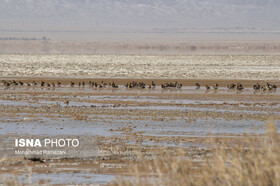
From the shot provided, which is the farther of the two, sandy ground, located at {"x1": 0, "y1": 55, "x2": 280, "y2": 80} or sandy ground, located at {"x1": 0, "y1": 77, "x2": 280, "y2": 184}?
sandy ground, located at {"x1": 0, "y1": 55, "x2": 280, "y2": 80}

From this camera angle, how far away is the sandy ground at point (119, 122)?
11.9 m

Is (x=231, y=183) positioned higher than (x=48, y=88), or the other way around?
(x=231, y=183)

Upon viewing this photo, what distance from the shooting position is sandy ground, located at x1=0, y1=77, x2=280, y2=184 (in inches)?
468

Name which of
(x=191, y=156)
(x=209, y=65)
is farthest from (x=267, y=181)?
(x=209, y=65)

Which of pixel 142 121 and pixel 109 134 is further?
pixel 142 121

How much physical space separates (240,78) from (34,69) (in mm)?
16689

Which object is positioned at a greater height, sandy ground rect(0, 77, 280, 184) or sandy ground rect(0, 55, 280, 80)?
sandy ground rect(0, 77, 280, 184)

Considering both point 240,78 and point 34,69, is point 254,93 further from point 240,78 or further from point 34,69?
point 34,69

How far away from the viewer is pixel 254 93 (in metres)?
30.3

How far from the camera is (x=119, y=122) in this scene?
62.5ft

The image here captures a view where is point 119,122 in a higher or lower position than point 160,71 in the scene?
higher

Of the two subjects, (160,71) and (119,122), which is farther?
(160,71)

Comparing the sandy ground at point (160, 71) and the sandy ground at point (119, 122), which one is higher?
the sandy ground at point (119, 122)

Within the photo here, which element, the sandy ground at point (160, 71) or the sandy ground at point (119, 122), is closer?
the sandy ground at point (119, 122)
